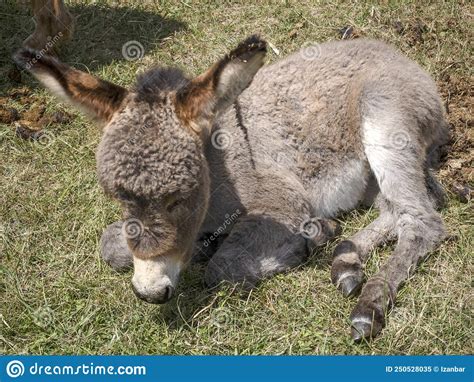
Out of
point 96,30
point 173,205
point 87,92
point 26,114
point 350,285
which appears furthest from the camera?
point 96,30

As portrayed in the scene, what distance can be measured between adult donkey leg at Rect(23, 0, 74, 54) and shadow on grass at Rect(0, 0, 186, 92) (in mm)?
248

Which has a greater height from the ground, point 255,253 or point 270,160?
point 270,160

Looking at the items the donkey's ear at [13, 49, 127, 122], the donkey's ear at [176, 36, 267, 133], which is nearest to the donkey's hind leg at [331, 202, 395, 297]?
the donkey's ear at [176, 36, 267, 133]

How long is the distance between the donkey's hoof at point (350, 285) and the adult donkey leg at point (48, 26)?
5078 millimetres

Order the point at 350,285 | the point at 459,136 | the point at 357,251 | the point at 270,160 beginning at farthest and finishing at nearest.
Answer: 1. the point at 459,136
2. the point at 270,160
3. the point at 357,251
4. the point at 350,285

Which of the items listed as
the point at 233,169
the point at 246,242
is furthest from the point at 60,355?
the point at 233,169

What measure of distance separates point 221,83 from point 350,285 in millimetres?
1939

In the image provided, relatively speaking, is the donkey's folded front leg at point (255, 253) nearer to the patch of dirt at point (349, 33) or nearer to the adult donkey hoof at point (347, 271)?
the adult donkey hoof at point (347, 271)

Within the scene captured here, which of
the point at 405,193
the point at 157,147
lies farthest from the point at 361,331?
the point at 157,147

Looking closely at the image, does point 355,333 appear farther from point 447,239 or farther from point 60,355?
point 60,355

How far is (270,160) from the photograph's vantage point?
18.2 feet

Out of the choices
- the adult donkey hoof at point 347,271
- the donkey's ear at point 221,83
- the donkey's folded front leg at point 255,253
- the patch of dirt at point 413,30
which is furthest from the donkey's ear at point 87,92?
the patch of dirt at point 413,30

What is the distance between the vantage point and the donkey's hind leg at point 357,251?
196 inches

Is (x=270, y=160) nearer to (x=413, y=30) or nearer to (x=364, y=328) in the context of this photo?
(x=364, y=328)
